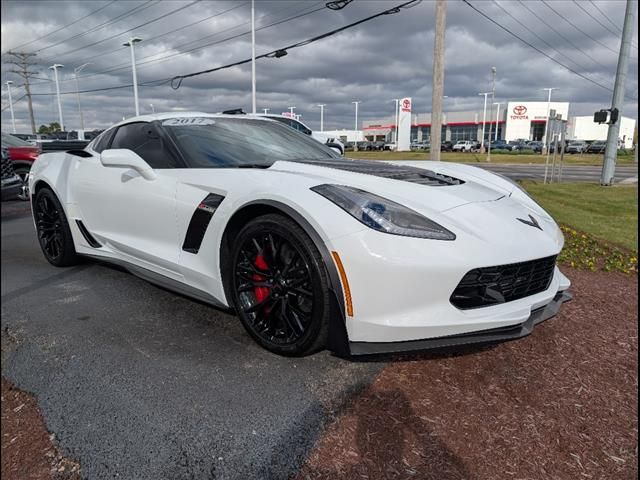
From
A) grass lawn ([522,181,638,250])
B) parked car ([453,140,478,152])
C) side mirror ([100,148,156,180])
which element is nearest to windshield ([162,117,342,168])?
side mirror ([100,148,156,180])

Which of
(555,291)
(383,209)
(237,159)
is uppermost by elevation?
(237,159)

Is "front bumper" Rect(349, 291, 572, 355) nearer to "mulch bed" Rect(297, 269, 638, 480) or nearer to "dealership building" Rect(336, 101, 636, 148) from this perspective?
"mulch bed" Rect(297, 269, 638, 480)

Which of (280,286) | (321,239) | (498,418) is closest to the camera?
(498,418)

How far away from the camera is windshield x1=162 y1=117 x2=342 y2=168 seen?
3078 mm

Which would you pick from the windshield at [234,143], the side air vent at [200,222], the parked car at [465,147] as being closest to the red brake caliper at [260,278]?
the side air vent at [200,222]

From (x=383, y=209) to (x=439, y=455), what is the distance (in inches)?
43.4

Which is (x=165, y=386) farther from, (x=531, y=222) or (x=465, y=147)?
(x=465, y=147)

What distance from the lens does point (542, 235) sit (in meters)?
2.57

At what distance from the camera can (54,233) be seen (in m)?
4.10

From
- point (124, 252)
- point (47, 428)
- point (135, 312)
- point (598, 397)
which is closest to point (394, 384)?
point (598, 397)

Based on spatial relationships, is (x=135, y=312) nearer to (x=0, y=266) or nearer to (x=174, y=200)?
(x=174, y=200)

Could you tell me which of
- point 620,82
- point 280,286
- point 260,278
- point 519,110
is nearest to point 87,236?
point 260,278

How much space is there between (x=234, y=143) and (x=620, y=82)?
14834 mm

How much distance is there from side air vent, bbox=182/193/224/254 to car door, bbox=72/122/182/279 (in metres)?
0.14
